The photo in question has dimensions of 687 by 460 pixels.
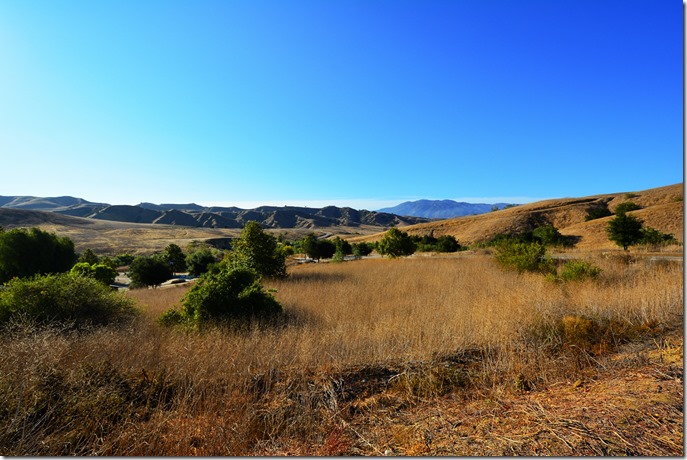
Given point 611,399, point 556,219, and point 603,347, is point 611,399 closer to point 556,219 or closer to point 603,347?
point 603,347

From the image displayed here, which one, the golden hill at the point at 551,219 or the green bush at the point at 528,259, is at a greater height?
the golden hill at the point at 551,219

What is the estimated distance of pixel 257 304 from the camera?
783 centimetres

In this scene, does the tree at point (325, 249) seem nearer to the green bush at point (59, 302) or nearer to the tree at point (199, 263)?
the tree at point (199, 263)

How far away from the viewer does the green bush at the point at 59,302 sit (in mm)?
6621

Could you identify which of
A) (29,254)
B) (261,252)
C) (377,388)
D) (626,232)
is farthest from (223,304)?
(626,232)

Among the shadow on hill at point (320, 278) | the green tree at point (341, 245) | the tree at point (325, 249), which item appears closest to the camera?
the shadow on hill at point (320, 278)

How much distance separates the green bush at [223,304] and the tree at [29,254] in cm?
2054

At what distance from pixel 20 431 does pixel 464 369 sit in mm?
5032

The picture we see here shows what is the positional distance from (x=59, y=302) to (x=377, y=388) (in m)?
7.45

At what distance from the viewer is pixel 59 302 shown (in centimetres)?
700

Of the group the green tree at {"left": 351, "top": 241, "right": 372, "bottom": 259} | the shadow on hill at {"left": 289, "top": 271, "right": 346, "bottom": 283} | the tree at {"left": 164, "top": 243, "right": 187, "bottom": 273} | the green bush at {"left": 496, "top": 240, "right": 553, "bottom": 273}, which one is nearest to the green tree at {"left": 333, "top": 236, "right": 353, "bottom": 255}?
the green tree at {"left": 351, "top": 241, "right": 372, "bottom": 259}

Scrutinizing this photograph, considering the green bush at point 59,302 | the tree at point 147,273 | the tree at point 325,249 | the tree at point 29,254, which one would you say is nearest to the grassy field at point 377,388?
the green bush at point 59,302

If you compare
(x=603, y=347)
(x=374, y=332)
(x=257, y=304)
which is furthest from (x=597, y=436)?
(x=257, y=304)

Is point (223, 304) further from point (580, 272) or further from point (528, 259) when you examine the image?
point (528, 259)
